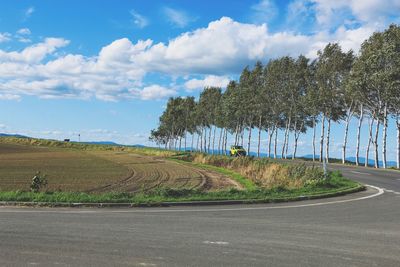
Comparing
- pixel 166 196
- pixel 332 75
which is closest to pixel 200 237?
pixel 166 196

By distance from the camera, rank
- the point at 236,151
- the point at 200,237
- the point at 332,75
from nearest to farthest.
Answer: the point at 200,237, the point at 332,75, the point at 236,151

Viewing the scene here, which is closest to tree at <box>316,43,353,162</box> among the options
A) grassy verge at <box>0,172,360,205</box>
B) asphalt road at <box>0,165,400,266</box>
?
grassy verge at <box>0,172,360,205</box>

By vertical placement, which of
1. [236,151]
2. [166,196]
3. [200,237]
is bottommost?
[200,237]

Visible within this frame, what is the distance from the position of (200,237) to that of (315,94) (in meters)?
54.7

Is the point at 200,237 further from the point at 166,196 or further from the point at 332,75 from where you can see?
the point at 332,75

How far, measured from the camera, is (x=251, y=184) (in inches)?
1121

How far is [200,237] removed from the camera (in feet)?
30.2

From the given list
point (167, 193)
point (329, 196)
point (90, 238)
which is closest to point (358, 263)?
point (90, 238)

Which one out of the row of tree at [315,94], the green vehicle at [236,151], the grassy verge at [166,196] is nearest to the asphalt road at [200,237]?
the grassy verge at [166,196]

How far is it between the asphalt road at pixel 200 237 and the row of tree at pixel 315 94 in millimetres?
35597

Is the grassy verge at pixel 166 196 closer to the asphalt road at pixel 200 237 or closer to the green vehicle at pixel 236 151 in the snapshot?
the asphalt road at pixel 200 237

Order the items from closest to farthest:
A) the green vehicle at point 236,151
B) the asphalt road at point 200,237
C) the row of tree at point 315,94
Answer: the asphalt road at point 200,237
the row of tree at point 315,94
the green vehicle at point 236,151

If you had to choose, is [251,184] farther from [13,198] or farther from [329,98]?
[329,98]

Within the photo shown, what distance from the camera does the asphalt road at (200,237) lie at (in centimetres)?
738
